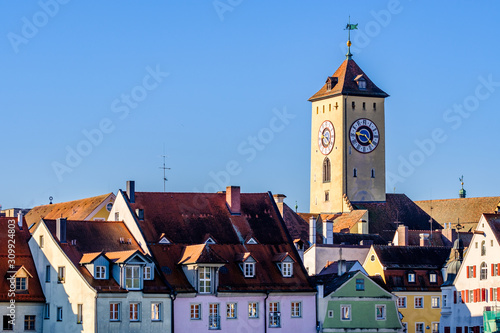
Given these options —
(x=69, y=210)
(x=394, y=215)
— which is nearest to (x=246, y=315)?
(x=69, y=210)

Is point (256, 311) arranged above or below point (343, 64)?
below

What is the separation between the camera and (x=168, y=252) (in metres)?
98.2

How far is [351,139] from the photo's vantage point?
575 feet

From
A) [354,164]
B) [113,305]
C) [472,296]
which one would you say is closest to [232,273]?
[113,305]

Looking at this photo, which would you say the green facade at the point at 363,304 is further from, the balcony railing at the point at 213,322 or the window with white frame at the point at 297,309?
the balcony railing at the point at 213,322

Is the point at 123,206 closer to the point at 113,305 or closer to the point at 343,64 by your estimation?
the point at 113,305

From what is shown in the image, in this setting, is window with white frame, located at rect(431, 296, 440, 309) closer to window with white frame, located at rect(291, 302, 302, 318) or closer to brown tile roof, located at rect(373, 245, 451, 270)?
brown tile roof, located at rect(373, 245, 451, 270)

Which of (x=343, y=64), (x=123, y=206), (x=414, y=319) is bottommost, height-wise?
(x=414, y=319)

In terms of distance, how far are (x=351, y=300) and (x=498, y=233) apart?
14.2 m

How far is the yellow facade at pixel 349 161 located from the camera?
17388 centimetres

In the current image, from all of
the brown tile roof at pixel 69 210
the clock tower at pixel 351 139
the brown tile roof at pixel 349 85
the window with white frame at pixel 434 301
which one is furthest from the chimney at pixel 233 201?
the brown tile roof at pixel 349 85

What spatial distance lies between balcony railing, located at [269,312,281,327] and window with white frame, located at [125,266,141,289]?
31.2ft

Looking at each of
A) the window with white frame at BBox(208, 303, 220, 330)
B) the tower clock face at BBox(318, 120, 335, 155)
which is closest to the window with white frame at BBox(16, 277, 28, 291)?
the window with white frame at BBox(208, 303, 220, 330)

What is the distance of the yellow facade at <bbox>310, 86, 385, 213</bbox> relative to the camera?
174 m
